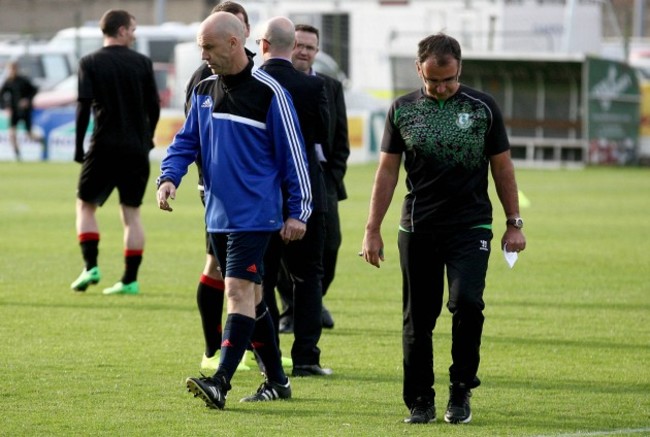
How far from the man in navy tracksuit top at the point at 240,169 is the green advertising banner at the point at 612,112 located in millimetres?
26954

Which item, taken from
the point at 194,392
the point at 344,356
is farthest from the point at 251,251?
the point at 344,356

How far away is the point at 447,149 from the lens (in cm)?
→ 695

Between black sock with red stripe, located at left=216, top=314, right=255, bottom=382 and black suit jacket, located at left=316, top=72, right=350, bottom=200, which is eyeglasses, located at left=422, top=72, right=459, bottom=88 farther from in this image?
black suit jacket, located at left=316, top=72, right=350, bottom=200

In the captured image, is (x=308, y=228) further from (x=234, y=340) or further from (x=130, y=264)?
(x=130, y=264)

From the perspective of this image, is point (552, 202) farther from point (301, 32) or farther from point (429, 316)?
point (429, 316)

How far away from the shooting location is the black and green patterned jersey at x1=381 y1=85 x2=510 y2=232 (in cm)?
694

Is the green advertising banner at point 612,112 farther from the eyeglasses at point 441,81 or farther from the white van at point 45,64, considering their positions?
the eyeglasses at point 441,81

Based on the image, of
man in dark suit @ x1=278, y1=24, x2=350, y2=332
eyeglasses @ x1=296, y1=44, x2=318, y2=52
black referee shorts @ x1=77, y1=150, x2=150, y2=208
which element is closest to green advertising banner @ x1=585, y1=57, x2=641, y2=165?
black referee shorts @ x1=77, y1=150, x2=150, y2=208

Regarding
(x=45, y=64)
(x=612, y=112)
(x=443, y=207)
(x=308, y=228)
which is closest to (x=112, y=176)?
(x=308, y=228)

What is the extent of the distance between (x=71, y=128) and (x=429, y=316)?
91.8 ft

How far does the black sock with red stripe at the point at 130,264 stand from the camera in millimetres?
11961

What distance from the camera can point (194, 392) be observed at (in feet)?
23.2

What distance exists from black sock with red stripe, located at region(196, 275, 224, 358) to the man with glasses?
1381 millimetres

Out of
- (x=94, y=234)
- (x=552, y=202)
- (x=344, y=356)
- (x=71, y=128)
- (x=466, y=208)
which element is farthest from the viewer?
(x=71, y=128)
